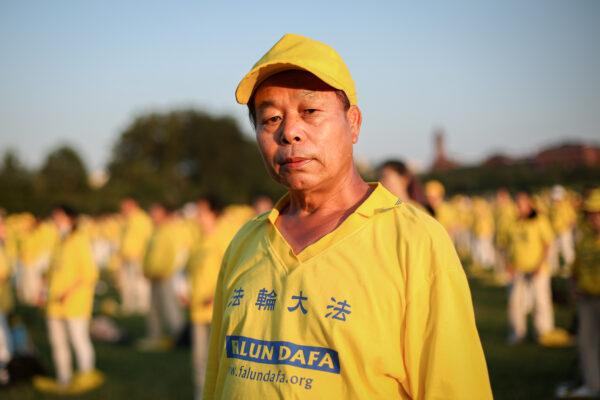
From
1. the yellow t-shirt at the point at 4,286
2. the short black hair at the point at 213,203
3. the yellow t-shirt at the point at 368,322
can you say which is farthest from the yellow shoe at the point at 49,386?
the yellow t-shirt at the point at 368,322

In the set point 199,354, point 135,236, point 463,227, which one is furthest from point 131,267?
point 463,227

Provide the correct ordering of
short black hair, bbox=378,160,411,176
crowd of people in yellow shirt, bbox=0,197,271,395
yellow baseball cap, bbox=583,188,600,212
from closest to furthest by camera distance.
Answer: short black hair, bbox=378,160,411,176 < yellow baseball cap, bbox=583,188,600,212 < crowd of people in yellow shirt, bbox=0,197,271,395

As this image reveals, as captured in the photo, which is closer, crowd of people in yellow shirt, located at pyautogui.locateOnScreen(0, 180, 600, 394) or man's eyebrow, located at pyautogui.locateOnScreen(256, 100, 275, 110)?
man's eyebrow, located at pyautogui.locateOnScreen(256, 100, 275, 110)

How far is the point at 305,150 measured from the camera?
1928 millimetres

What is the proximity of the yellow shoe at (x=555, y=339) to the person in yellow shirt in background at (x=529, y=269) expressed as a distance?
0.6 inches

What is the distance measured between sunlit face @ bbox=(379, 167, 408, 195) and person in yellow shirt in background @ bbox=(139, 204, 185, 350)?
22.7ft

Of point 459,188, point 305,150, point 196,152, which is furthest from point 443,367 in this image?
point 196,152

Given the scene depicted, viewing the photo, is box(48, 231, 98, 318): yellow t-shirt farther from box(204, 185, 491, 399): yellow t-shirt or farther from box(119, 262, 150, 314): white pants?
box(119, 262, 150, 314): white pants

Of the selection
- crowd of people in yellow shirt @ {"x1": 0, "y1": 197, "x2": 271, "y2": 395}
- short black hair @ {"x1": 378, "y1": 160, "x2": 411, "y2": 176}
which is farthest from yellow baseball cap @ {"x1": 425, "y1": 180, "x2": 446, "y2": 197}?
short black hair @ {"x1": 378, "y1": 160, "x2": 411, "y2": 176}

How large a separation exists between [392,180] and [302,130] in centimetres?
384

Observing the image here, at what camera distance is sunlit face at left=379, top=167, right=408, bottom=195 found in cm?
561

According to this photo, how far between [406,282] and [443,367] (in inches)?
10.1

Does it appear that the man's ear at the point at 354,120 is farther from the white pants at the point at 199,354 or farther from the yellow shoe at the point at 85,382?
the yellow shoe at the point at 85,382

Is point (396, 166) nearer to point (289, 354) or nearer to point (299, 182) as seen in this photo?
point (299, 182)
